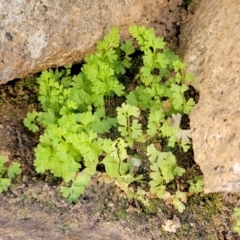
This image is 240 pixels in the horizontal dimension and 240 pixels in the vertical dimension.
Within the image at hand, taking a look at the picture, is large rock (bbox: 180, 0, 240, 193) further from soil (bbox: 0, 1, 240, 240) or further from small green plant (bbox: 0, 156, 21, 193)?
small green plant (bbox: 0, 156, 21, 193)

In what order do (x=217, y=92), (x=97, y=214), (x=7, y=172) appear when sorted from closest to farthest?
(x=217, y=92) → (x=97, y=214) → (x=7, y=172)

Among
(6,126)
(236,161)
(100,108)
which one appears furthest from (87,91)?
(236,161)

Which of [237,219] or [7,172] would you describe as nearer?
[237,219]

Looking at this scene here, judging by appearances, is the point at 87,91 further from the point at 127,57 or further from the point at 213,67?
the point at 213,67

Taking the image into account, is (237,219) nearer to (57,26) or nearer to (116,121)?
(116,121)

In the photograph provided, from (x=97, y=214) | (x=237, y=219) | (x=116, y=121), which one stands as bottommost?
(x=97, y=214)

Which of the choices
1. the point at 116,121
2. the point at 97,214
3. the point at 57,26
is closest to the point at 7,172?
the point at 97,214
